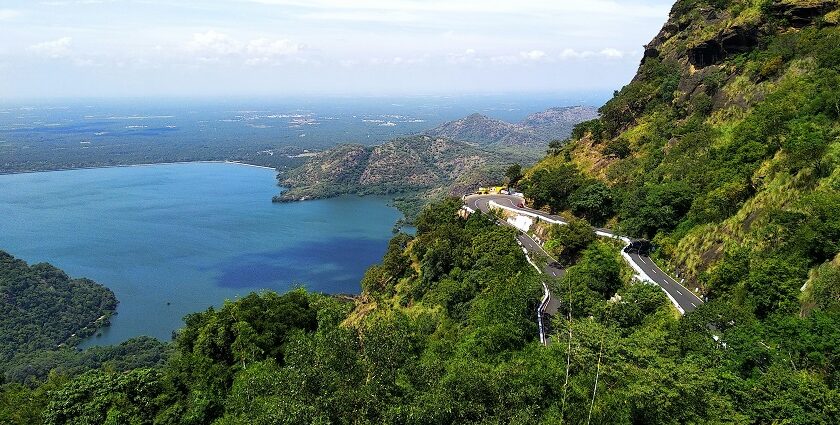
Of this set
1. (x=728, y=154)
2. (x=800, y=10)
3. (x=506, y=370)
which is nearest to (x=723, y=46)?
(x=800, y=10)

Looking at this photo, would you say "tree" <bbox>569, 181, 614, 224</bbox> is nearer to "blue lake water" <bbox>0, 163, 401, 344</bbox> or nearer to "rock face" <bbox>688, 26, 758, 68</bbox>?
"rock face" <bbox>688, 26, 758, 68</bbox>

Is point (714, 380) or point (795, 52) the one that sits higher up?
point (795, 52)

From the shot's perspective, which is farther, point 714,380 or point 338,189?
point 338,189

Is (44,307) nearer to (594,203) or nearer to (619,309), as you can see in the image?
(594,203)

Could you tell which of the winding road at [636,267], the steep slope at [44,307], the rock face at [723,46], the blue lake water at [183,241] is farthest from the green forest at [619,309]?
the steep slope at [44,307]

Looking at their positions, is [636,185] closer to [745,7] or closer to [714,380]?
[745,7]

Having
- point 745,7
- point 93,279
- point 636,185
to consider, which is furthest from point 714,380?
point 93,279
